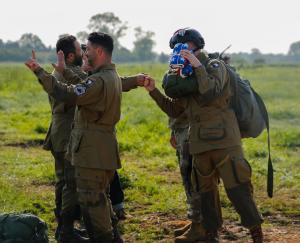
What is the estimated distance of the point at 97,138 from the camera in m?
5.23

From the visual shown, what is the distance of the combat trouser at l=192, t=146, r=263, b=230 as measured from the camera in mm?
5219

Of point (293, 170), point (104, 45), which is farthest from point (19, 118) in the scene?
point (104, 45)

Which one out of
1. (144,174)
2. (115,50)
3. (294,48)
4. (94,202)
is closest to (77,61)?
(94,202)

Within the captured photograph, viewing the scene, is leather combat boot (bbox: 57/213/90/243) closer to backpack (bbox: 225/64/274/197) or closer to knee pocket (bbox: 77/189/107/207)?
knee pocket (bbox: 77/189/107/207)

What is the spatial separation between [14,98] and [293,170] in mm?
15231

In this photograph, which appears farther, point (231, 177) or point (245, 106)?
point (245, 106)

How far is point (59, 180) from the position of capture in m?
6.28

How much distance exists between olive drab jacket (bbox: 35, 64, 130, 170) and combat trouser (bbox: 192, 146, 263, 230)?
29.8 inches

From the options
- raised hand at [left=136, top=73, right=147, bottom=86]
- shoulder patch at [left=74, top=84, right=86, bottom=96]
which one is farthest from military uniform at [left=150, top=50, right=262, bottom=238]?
shoulder patch at [left=74, top=84, right=86, bottom=96]

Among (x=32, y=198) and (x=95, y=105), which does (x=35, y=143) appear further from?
(x=95, y=105)

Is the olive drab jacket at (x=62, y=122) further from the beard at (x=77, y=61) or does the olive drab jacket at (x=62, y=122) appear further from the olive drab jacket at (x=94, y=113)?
the olive drab jacket at (x=94, y=113)

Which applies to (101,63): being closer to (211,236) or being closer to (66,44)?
(66,44)

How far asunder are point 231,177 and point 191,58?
1067 millimetres

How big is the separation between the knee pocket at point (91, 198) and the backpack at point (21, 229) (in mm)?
477
